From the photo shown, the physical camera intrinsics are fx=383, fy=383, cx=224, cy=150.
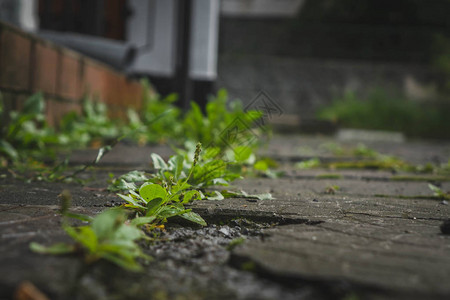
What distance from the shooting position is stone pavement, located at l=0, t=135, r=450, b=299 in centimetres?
60

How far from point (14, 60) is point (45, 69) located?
40 cm

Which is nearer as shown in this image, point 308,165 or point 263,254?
point 263,254

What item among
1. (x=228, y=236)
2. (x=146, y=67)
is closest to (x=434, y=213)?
(x=228, y=236)

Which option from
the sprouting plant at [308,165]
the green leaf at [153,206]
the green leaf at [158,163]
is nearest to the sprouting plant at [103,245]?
the green leaf at [153,206]

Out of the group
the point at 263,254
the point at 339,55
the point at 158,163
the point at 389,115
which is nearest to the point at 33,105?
the point at 158,163

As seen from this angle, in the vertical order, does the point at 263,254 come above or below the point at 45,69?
below

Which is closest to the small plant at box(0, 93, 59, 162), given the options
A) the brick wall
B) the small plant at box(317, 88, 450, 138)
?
the brick wall

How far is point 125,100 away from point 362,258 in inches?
162

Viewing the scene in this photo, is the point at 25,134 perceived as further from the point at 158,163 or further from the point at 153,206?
the point at 153,206

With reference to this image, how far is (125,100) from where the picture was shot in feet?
14.7

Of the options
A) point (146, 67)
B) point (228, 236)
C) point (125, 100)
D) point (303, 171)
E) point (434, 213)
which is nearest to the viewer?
point (228, 236)

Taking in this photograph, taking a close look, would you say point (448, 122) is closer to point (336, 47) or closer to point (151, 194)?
point (336, 47)

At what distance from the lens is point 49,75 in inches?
102

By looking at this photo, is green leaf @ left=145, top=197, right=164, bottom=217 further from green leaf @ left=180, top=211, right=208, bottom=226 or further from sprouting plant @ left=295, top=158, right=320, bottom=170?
sprouting plant @ left=295, top=158, right=320, bottom=170
